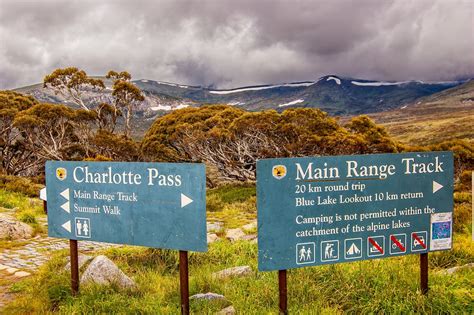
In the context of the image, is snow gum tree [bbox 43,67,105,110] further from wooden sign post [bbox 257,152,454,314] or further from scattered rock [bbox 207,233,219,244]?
wooden sign post [bbox 257,152,454,314]

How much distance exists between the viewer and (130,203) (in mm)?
4590

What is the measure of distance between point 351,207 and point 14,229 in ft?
22.8

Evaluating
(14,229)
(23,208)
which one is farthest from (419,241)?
(23,208)

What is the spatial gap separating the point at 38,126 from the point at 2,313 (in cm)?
2623

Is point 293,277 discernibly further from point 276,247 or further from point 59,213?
point 59,213

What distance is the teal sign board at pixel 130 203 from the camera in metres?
4.23

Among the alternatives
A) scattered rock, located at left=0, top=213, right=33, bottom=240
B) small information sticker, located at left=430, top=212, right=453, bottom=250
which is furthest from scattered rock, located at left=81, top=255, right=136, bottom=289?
scattered rock, located at left=0, top=213, right=33, bottom=240

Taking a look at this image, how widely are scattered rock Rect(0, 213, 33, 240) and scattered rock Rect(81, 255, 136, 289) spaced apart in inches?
154

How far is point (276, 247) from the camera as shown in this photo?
411 centimetres

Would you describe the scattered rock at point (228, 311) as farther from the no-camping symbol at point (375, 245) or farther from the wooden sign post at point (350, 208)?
the no-camping symbol at point (375, 245)

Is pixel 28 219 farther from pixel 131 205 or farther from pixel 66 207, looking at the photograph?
pixel 131 205

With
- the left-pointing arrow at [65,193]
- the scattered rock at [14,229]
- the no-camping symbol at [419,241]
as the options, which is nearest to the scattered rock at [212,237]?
the scattered rock at [14,229]

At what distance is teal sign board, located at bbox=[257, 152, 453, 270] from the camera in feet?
13.5

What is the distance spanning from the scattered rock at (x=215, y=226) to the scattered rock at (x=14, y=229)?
12.7ft
